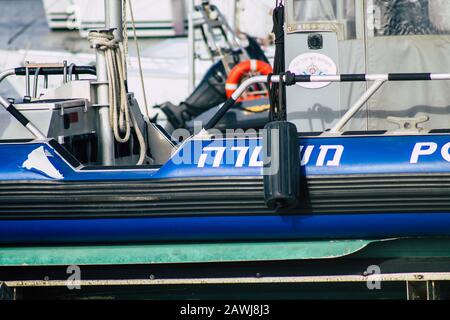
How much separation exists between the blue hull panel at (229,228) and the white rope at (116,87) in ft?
2.70

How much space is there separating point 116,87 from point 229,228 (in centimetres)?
128

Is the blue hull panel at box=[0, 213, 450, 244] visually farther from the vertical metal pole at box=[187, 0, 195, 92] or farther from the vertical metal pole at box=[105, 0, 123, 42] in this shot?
the vertical metal pole at box=[187, 0, 195, 92]

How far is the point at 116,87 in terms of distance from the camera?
5.42 metres

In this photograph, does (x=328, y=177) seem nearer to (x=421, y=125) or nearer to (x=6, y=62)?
(x=421, y=125)

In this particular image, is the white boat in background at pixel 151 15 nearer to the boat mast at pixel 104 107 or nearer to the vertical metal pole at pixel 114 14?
the vertical metal pole at pixel 114 14

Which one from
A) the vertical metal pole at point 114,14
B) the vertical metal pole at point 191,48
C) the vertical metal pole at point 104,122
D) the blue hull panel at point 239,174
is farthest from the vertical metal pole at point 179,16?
the blue hull panel at point 239,174

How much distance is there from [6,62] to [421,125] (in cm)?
847

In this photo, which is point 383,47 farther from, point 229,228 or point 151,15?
point 151,15

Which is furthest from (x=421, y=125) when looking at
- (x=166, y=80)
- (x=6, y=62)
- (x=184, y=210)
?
(x=6, y=62)

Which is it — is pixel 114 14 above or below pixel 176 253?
above

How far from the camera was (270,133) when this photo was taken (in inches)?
181

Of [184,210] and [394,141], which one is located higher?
[394,141]

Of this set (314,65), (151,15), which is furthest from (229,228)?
(151,15)

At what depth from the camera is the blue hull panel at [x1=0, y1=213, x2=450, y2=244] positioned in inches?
180
